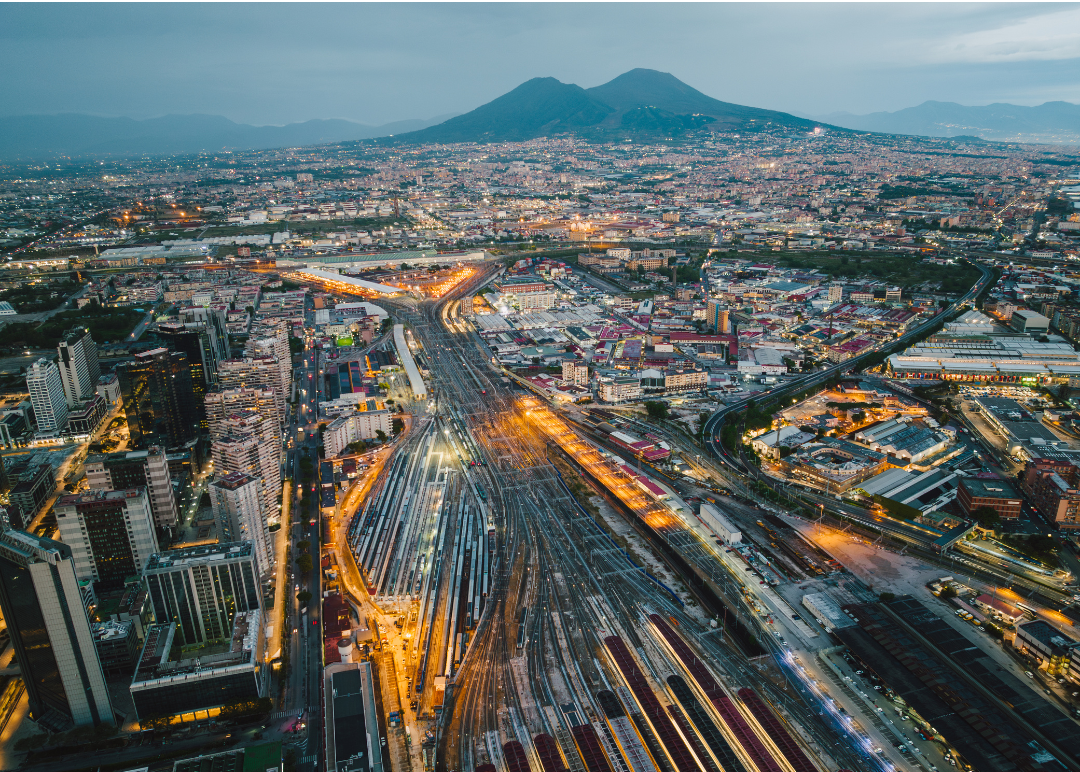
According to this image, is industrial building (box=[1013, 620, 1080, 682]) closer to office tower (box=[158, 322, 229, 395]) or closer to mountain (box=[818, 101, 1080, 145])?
office tower (box=[158, 322, 229, 395])

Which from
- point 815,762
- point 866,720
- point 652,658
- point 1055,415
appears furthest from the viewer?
point 1055,415

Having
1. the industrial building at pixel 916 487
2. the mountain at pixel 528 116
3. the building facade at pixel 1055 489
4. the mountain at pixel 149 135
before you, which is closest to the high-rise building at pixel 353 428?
the industrial building at pixel 916 487

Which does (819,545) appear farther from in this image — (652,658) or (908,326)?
(908,326)

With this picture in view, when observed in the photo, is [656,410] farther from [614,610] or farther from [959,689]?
[959,689]

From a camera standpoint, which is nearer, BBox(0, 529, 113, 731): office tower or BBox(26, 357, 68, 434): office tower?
BBox(0, 529, 113, 731): office tower

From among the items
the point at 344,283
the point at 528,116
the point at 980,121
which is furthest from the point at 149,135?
the point at 980,121

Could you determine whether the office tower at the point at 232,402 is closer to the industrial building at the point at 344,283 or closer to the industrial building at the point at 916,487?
the industrial building at the point at 916,487

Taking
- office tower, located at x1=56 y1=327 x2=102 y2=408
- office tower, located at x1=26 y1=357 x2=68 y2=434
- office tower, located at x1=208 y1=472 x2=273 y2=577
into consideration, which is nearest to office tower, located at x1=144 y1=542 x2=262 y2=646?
office tower, located at x1=208 y1=472 x2=273 y2=577

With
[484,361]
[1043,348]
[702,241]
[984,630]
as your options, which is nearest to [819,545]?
[984,630]
